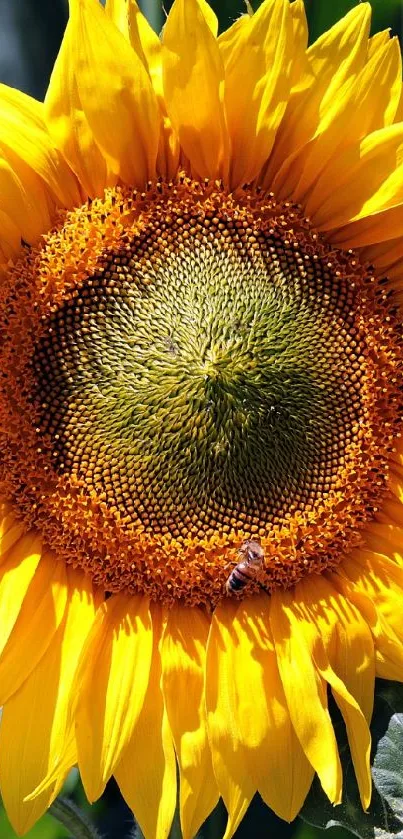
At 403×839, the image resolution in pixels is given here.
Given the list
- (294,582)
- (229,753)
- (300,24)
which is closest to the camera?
(300,24)

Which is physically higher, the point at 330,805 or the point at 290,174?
the point at 290,174

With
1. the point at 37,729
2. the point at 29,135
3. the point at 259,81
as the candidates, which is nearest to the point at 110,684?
the point at 37,729

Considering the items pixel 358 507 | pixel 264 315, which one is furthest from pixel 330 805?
pixel 264 315

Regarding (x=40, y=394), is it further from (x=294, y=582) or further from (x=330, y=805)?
(x=330, y=805)

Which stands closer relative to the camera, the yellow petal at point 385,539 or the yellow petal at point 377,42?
the yellow petal at point 377,42

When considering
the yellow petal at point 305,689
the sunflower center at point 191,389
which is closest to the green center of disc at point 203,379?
the sunflower center at point 191,389

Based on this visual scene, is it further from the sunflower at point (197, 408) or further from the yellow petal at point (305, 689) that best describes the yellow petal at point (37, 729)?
the yellow petal at point (305, 689)

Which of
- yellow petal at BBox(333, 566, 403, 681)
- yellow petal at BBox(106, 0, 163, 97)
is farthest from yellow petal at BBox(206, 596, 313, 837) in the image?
yellow petal at BBox(106, 0, 163, 97)
